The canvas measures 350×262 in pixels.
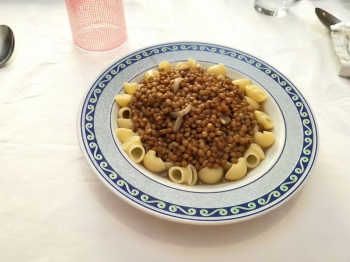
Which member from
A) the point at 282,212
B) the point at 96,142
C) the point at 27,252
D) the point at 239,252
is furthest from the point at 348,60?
the point at 27,252

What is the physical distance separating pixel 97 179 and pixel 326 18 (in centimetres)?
131

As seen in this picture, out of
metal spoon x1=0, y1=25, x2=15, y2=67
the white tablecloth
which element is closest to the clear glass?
the white tablecloth

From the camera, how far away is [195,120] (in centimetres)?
107

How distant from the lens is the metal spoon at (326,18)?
1.63 meters

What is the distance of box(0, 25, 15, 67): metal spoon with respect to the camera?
141cm

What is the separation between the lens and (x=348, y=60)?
4.66 ft

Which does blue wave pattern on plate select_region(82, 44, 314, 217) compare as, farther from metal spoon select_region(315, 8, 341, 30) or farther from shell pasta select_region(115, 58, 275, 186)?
metal spoon select_region(315, 8, 341, 30)

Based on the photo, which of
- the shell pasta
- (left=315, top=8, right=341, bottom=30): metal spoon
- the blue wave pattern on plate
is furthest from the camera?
(left=315, top=8, right=341, bottom=30): metal spoon

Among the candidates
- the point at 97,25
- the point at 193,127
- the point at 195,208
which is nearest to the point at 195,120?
the point at 193,127

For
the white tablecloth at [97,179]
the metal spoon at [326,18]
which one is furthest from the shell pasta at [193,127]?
the metal spoon at [326,18]

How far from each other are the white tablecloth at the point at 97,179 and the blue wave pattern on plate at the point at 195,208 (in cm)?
10

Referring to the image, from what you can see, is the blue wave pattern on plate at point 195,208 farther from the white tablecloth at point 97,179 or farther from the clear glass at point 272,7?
the clear glass at point 272,7

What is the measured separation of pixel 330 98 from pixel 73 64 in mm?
1034

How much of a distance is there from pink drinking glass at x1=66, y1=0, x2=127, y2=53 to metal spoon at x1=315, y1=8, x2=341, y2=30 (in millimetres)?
933
